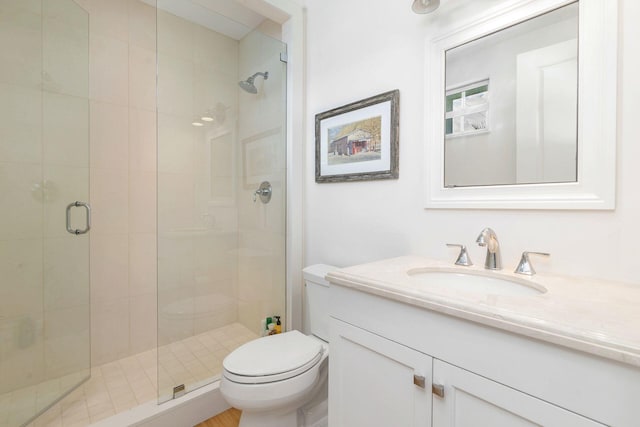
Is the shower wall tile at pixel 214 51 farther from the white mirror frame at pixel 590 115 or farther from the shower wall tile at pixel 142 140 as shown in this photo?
the white mirror frame at pixel 590 115

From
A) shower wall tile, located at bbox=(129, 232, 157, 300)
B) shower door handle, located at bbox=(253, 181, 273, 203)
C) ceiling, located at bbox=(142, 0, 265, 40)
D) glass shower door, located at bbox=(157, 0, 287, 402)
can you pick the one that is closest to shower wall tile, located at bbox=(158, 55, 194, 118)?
glass shower door, located at bbox=(157, 0, 287, 402)

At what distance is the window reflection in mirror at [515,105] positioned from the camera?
3.09 ft

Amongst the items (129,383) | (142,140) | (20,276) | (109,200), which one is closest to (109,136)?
(142,140)

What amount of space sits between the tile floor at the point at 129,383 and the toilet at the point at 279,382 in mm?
522

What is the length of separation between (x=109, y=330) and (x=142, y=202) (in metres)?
0.90

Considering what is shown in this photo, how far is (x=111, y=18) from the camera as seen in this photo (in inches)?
74.4

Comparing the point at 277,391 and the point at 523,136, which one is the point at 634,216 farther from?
the point at 277,391

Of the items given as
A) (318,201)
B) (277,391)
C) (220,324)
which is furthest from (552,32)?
(220,324)

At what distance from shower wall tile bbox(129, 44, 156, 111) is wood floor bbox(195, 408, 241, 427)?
204 centimetres

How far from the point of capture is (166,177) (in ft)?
5.44

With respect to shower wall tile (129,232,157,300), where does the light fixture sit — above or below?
above

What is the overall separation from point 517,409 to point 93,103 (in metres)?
2.53

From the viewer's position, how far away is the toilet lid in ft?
3.74

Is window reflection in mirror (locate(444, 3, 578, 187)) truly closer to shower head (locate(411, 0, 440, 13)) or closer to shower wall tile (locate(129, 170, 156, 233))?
shower head (locate(411, 0, 440, 13))
